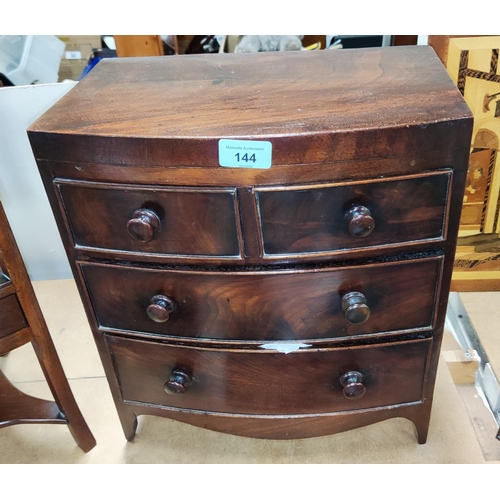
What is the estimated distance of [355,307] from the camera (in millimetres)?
860

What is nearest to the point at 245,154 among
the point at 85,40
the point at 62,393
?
the point at 62,393

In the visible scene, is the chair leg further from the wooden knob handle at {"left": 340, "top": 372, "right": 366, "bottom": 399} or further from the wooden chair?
the wooden knob handle at {"left": 340, "top": 372, "right": 366, "bottom": 399}

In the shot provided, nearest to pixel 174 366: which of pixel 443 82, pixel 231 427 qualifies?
pixel 231 427

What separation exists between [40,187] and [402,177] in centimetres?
109

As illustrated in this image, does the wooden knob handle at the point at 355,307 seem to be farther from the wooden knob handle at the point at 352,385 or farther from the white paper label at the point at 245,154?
the white paper label at the point at 245,154

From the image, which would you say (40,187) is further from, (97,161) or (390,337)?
(390,337)

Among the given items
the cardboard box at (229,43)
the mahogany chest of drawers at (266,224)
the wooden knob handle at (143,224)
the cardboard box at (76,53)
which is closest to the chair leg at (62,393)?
the mahogany chest of drawers at (266,224)

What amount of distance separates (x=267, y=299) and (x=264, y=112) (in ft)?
1.00

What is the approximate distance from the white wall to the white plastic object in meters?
0.22

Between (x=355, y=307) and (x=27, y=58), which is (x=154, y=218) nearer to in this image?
(x=355, y=307)

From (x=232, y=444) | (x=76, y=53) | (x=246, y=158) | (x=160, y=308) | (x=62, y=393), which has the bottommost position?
(x=232, y=444)

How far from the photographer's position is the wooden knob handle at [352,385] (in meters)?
0.98

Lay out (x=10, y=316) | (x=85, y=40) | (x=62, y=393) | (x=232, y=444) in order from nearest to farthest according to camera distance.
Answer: (x=10, y=316)
(x=62, y=393)
(x=232, y=444)
(x=85, y=40)

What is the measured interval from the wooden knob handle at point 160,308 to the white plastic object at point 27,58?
3.26 ft
